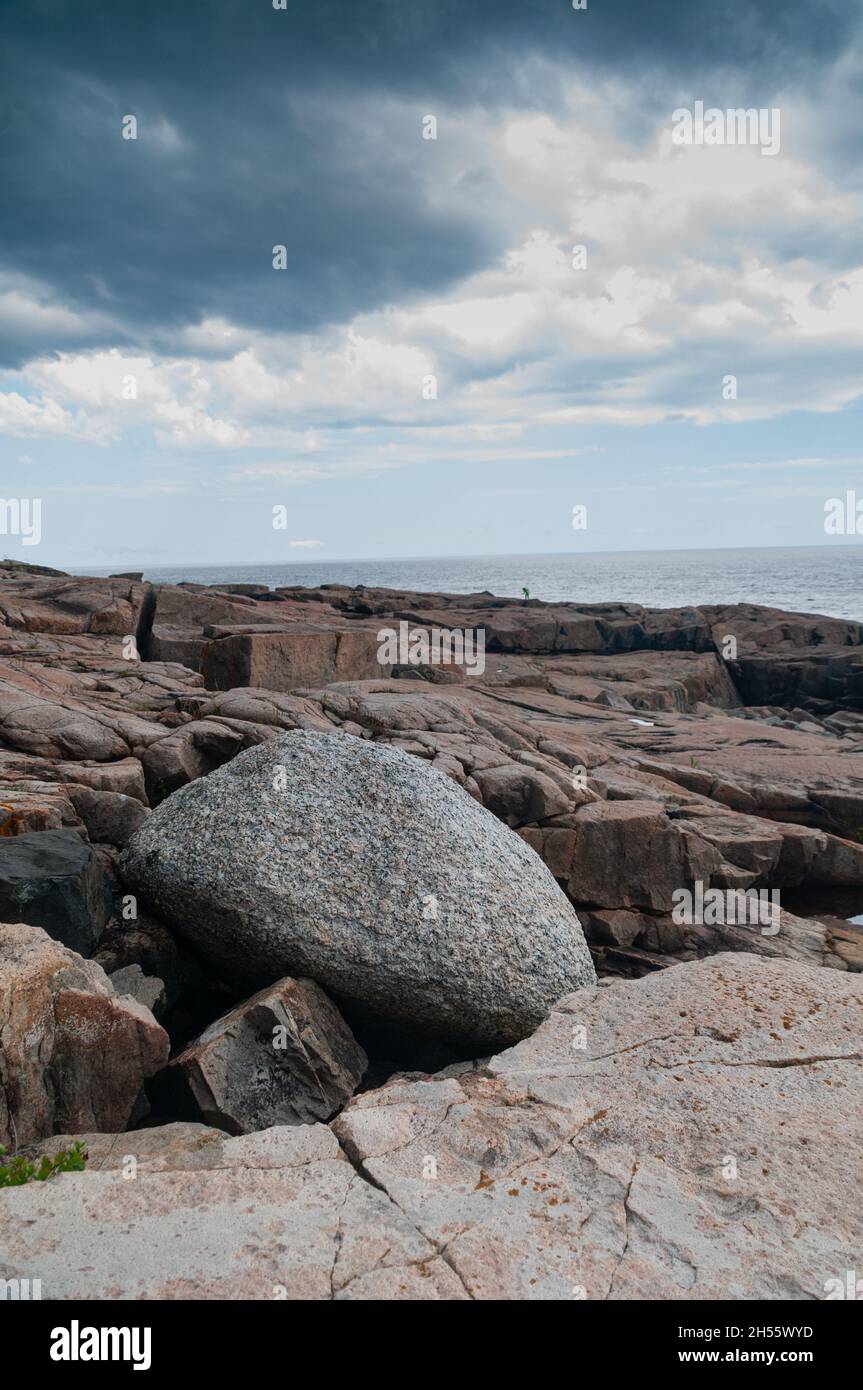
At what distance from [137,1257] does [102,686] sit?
33.6 feet

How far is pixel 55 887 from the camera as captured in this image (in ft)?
23.6

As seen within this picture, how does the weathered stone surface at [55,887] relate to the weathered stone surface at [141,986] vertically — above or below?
above

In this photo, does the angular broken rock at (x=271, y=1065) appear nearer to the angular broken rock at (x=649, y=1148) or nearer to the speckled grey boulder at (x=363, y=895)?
the speckled grey boulder at (x=363, y=895)

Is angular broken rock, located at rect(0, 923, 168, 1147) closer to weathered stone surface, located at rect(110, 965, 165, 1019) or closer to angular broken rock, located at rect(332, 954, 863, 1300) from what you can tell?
weathered stone surface, located at rect(110, 965, 165, 1019)

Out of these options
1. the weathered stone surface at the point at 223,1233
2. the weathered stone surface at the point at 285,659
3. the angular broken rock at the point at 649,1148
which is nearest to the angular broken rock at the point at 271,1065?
the angular broken rock at the point at 649,1148

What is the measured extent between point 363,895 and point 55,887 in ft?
8.69

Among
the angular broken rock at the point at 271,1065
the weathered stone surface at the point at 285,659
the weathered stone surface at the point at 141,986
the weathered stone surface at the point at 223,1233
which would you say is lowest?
the angular broken rock at the point at 271,1065

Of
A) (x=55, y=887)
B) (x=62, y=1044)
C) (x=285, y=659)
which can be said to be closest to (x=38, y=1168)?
(x=62, y=1044)

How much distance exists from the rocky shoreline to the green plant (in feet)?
0.44

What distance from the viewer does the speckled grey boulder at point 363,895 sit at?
24.8 ft

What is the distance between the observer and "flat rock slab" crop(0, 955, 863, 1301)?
404 centimetres

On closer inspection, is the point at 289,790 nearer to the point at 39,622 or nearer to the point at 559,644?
the point at 39,622

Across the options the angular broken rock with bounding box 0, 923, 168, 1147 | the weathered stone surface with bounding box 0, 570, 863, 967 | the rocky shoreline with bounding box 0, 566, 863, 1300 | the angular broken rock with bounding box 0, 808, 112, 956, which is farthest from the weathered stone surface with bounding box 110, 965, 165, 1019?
the weathered stone surface with bounding box 0, 570, 863, 967

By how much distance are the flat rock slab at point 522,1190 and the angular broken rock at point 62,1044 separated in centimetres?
54
